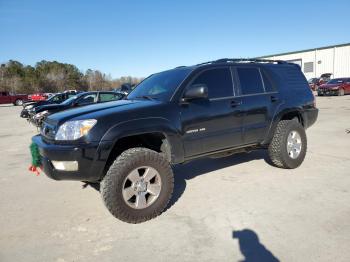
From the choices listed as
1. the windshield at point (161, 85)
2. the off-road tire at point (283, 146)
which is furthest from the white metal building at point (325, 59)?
the windshield at point (161, 85)

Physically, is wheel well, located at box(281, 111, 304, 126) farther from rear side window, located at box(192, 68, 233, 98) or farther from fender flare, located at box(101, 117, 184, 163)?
fender flare, located at box(101, 117, 184, 163)

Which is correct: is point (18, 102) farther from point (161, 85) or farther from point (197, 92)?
point (197, 92)

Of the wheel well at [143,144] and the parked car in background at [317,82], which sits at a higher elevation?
the parked car in background at [317,82]

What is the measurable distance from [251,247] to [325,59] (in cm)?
5206

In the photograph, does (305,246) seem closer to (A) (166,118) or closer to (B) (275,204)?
(B) (275,204)

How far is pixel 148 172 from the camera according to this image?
378cm

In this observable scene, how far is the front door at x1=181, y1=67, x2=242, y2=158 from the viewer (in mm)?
4164

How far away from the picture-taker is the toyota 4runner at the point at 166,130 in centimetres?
353

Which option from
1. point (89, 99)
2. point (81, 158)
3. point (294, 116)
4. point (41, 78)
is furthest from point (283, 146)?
point (41, 78)

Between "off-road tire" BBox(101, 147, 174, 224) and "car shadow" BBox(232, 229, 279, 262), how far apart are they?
962 mm

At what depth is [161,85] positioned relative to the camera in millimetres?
4637

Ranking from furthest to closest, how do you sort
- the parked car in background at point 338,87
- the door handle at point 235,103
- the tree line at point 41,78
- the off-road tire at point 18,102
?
the tree line at point 41,78, the off-road tire at point 18,102, the parked car in background at point 338,87, the door handle at point 235,103

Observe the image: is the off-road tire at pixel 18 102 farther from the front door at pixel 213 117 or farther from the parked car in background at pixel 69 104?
the front door at pixel 213 117

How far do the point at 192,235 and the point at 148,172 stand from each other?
2.91 ft
